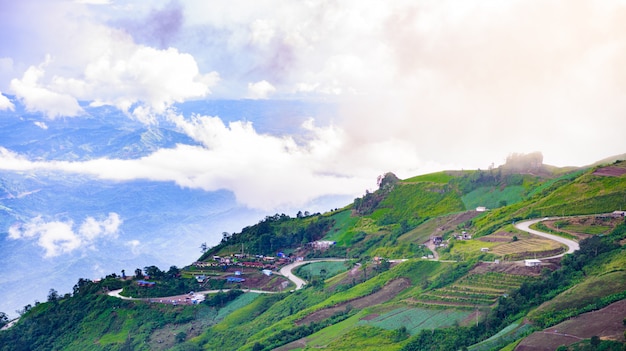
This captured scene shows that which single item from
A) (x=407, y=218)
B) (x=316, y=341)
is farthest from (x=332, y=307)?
(x=407, y=218)

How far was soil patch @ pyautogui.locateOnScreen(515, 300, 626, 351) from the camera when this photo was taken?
2094 inches

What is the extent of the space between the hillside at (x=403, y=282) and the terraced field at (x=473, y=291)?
0.21 meters

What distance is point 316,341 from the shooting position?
76.3 metres

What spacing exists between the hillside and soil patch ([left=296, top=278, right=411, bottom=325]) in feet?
0.88

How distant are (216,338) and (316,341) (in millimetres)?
20644

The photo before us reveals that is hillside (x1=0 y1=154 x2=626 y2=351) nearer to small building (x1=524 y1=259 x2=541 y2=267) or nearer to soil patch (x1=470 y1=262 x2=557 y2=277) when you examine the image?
soil patch (x1=470 y1=262 x2=557 y2=277)

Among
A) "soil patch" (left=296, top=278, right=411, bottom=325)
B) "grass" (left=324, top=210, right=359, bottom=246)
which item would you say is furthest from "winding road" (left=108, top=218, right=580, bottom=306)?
"soil patch" (left=296, top=278, right=411, bottom=325)

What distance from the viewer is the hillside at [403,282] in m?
65.8

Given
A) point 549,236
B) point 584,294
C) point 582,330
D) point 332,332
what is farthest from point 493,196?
point 582,330

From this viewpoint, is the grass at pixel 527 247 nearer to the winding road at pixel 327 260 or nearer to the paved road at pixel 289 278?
the winding road at pixel 327 260

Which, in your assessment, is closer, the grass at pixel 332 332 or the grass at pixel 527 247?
the grass at pixel 332 332

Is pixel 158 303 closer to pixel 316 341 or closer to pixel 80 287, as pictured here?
pixel 80 287

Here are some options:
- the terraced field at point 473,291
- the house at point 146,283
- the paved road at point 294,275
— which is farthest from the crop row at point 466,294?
the house at point 146,283

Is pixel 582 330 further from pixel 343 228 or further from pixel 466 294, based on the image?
pixel 343 228
